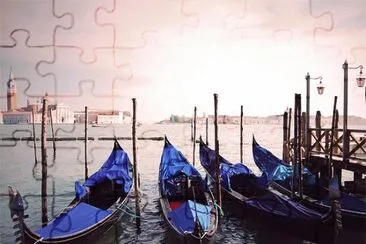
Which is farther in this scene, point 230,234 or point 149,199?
point 149,199

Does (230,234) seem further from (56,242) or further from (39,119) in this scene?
(39,119)

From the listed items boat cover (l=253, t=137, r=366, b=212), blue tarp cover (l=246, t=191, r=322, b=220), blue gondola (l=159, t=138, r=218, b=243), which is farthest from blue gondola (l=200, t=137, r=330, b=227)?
blue gondola (l=159, t=138, r=218, b=243)

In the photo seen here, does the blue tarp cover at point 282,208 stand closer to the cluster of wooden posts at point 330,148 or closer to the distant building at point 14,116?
the cluster of wooden posts at point 330,148

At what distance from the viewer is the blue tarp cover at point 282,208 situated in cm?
679

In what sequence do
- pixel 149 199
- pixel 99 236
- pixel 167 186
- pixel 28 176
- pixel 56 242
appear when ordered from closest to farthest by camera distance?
pixel 56 242 → pixel 99 236 → pixel 167 186 → pixel 149 199 → pixel 28 176

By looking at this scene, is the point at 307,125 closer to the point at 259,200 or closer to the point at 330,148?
the point at 330,148

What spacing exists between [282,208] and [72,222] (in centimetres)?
359

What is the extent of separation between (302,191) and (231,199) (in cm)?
159

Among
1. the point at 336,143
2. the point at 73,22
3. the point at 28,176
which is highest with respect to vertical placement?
the point at 73,22

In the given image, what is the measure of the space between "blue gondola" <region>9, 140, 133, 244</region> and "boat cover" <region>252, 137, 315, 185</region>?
3566 millimetres

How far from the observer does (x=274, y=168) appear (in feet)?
34.4

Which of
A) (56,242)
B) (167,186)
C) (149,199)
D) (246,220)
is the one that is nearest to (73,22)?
(56,242)

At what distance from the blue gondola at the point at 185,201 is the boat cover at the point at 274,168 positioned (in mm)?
1992

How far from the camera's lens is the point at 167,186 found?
9023 mm
